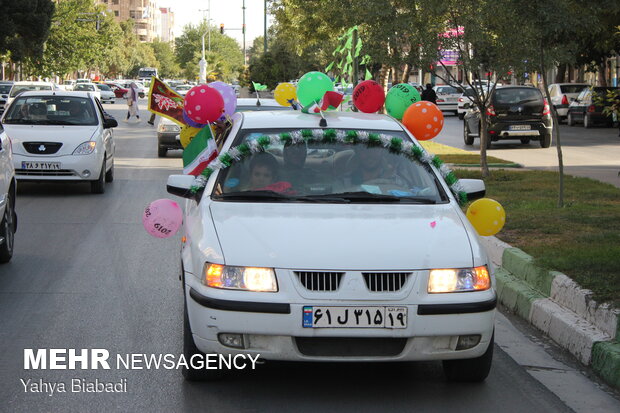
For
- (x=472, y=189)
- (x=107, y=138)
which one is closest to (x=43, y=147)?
(x=107, y=138)

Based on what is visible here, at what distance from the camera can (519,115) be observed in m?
27.4

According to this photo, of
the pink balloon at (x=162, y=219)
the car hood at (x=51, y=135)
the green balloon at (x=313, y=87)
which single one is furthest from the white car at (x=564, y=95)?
the pink balloon at (x=162, y=219)

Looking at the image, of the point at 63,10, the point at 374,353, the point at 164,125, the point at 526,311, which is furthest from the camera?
the point at 63,10

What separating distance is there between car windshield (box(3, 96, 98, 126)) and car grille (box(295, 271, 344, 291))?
1185 cm

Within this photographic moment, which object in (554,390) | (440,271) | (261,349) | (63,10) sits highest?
(63,10)

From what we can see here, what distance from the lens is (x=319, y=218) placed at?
5.84 m

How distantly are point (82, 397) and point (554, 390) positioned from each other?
104 inches

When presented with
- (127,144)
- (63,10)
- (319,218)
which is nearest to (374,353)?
(319,218)

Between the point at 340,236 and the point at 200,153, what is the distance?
296cm

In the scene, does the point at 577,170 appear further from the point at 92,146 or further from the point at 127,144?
the point at 127,144

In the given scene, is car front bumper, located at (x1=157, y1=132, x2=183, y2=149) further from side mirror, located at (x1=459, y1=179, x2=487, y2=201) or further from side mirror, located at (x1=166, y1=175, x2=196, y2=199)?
side mirror, located at (x1=459, y1=179, x2=487, y2=201)

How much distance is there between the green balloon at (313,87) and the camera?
9.45 metres

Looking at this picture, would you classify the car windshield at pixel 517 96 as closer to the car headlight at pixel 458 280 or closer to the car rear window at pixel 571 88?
the car rear window at pixel 571 88

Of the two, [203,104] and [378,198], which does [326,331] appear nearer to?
[378,198]
